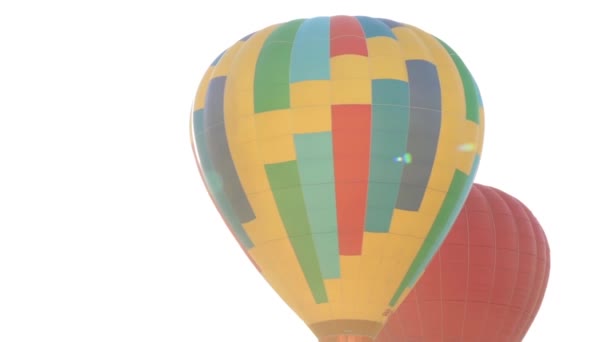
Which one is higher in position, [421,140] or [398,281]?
[421,140]

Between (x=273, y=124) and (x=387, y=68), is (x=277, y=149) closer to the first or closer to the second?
(x=273, y=124)

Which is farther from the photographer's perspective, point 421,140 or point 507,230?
point 507,230

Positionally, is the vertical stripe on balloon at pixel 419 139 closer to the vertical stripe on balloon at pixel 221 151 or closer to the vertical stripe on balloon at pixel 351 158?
the vertical stripe on balloon at pixel 351 158

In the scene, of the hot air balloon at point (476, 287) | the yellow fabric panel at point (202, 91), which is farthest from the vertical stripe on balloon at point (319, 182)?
the hot air balloon at point (476, 287)

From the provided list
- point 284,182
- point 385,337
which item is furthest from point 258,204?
point 385,337

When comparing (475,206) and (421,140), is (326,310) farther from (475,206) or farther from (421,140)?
(475,206)
